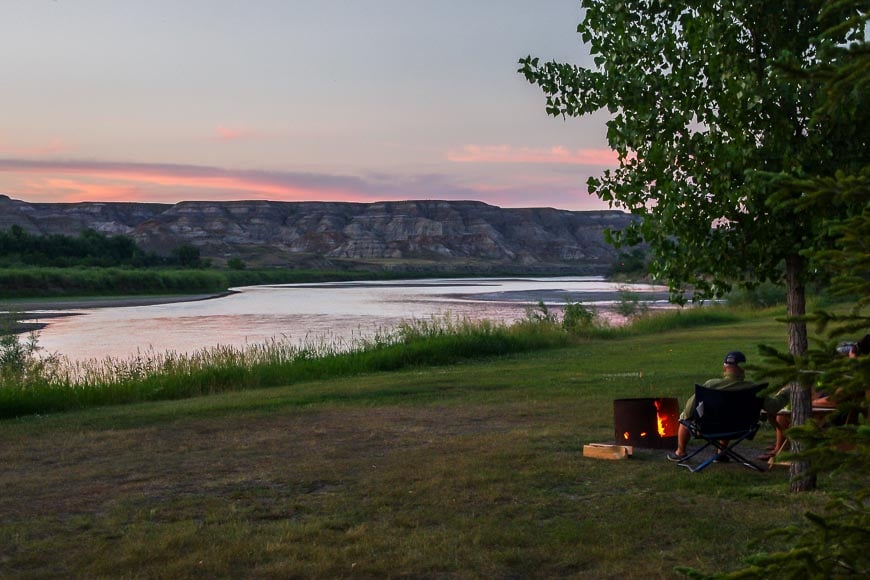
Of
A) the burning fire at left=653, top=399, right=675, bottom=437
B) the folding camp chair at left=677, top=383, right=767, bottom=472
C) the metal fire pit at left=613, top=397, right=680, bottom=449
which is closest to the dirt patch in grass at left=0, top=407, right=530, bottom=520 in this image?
the metal fire pit at left=613, top=397, right=680, bottom=449

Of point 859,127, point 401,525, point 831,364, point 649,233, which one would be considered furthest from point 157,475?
point 831,364

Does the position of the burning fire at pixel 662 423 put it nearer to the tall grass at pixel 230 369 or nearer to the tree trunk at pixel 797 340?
the tree trunk at pixel 797 340

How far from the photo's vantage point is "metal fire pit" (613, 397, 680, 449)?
1023 cm

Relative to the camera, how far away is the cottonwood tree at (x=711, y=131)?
7141 mm

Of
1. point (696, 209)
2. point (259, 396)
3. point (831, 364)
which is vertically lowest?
point (259, 396)

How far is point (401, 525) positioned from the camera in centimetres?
734

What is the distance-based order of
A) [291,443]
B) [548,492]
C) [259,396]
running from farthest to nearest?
1. [259,396]
2. [291,443]
3. [548,492]

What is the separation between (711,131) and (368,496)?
4.23m

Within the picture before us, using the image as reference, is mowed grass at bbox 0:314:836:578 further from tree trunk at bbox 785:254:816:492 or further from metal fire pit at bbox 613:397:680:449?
tree trunk at bbox 785:254:816:492

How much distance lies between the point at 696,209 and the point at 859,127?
1.35 m

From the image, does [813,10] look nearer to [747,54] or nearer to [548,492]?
[747,54]

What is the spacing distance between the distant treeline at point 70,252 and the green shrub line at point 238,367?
68178mm

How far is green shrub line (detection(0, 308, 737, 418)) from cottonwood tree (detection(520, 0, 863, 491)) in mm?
11743

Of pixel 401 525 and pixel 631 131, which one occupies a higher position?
pixel 631 131
